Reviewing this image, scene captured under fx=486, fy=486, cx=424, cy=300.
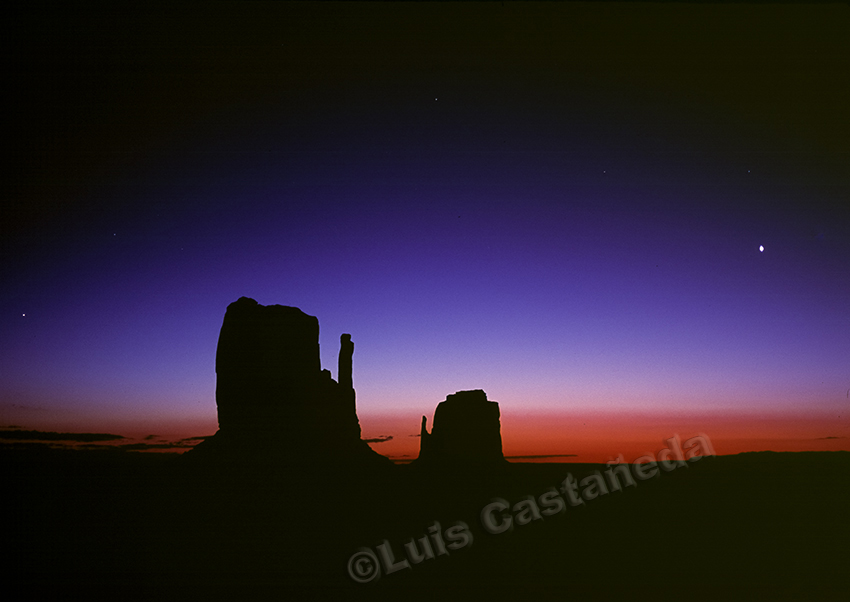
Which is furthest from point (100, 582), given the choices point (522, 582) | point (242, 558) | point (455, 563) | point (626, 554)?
point (626, 554)

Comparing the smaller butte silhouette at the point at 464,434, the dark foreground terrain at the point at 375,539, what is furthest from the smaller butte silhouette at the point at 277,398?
the smaller butte silhouette at the point at 464,434

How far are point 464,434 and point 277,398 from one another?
131 feet

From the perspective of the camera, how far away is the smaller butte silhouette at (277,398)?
2832 inches

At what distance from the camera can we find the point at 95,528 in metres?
55.3

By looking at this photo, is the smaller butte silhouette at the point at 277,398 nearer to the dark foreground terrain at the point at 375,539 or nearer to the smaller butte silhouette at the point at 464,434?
the dark foreground terrain at the point at 375,539

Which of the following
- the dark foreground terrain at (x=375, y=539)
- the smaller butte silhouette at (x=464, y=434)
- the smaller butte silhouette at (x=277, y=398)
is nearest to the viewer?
the dark foreground terrain at (x=375, y=539)

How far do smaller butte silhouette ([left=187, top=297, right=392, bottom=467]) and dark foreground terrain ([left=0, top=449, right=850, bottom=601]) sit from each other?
11.1 ft

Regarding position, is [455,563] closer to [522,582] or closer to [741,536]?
[522,582]

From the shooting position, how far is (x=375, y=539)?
4859 cm

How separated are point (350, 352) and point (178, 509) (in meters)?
34.1

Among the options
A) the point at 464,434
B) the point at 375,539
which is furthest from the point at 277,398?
the point at 464,434

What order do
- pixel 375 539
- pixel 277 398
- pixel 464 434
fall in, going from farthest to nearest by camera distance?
pixel 464 434, pixel 277 398, pixel 375 539

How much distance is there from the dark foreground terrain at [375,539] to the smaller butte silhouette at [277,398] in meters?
3.39

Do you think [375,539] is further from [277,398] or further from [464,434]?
[464,434]
